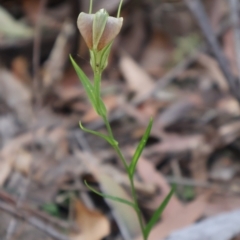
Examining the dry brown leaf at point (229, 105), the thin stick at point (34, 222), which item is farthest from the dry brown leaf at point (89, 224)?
the dry brown leaf at point (229, 105)

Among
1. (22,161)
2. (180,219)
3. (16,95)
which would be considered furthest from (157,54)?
(180,219)

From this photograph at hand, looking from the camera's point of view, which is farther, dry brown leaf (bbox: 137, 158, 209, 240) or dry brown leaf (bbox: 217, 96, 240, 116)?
dry brown leaf (bbox: 217, 96, 240, 116)

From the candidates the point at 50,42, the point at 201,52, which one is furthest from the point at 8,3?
the point at 201,52

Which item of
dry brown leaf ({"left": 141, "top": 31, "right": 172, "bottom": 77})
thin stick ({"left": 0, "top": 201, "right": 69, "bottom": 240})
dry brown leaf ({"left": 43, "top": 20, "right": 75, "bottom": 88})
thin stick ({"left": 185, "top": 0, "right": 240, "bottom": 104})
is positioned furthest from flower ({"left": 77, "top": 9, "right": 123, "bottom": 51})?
dry brown leaf ({"left": 141, "top": 31, "right": 172, "bottom": 77})

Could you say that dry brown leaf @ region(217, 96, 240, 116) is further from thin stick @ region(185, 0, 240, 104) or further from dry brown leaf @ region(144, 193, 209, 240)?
dry brown leaf @ region(144, 193, 209, 240)

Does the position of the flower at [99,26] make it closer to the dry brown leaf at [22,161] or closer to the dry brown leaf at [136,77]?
the dry brown leaf at [22,161]

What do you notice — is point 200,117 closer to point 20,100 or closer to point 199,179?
point 199,179
